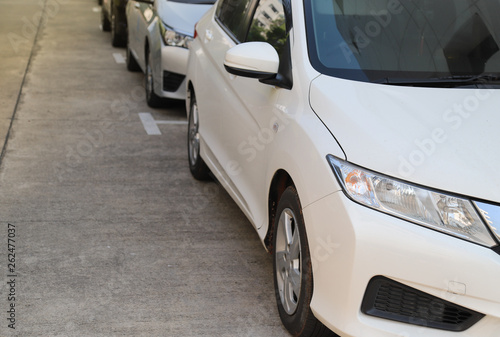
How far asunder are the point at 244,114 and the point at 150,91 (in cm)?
445

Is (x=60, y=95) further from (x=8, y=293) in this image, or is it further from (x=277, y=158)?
(x=277, y=158)

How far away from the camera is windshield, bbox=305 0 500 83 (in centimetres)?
366

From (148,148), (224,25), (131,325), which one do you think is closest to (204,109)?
(224,25)

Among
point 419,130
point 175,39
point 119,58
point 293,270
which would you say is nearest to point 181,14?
point 175,39

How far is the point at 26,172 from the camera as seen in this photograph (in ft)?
20.2

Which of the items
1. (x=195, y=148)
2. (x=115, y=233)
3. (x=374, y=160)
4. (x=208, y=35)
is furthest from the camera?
(x=195, y=148)

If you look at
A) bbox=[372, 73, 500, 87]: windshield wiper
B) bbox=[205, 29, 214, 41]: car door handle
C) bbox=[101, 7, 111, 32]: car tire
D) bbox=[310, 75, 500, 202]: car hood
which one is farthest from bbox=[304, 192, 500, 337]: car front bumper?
bbox=[101, 7, 111, 32]: car tire

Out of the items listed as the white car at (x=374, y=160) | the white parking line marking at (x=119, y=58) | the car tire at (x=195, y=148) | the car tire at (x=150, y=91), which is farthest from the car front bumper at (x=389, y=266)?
the white parking line marking at (x=119, y=58)

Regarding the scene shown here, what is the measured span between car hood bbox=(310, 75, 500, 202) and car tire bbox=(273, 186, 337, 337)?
0.48 metres

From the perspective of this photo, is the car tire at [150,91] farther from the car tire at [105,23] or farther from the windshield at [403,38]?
the car tire at [105,23]

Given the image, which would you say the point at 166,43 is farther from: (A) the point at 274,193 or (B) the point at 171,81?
(A) the point at 274,193

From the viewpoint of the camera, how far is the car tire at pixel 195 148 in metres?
5.98

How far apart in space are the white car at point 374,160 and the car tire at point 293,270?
10 mm

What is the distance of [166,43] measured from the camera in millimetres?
8062
